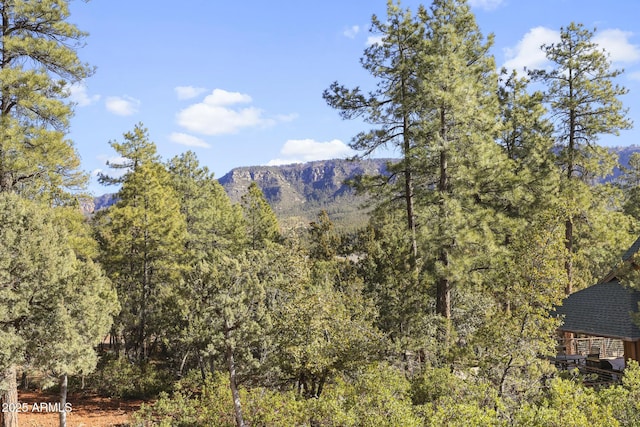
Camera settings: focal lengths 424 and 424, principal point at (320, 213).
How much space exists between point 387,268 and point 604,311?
810 centimetres

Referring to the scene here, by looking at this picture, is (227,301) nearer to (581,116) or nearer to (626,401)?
(626,401)

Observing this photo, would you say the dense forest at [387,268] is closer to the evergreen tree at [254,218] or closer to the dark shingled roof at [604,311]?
the dark shingled roof at [604,311]

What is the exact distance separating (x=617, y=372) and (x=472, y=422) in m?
11.9

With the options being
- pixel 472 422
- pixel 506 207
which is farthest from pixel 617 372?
pixel 472 422

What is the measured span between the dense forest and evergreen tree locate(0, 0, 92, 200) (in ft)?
0.17

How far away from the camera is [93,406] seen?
58.8 ft

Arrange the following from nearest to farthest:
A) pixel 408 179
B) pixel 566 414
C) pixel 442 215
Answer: pixel 566 414, pixel 442 215, pixel 408 179

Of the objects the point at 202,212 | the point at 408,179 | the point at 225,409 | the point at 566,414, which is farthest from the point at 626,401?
the point at 202,212

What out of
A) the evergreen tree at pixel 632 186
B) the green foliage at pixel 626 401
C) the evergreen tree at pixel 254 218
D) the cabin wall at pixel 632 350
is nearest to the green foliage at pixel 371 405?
the green foliage at pixel 626 401

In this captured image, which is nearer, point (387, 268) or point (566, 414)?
point (566, 414)

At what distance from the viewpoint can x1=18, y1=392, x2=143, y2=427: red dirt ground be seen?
594 inches

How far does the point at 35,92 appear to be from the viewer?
39.7 ft

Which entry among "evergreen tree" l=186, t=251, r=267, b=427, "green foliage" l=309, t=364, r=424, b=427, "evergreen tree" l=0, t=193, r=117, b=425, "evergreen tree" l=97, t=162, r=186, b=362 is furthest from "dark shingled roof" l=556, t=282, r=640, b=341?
"evergreen tree" l=97, t=162, r=186, b=362

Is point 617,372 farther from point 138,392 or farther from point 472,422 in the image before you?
point 138,392
